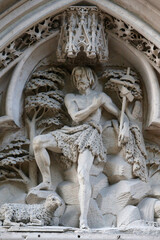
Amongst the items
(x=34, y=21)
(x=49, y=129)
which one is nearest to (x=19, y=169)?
(x=49, y=129)

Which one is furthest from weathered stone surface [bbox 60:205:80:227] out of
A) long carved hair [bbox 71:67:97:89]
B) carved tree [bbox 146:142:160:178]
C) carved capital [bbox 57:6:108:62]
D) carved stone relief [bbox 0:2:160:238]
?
carved capital [bbox 57:6:108:62]

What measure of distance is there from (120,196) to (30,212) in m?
0.91

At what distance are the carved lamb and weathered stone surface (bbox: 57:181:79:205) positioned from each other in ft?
0.81

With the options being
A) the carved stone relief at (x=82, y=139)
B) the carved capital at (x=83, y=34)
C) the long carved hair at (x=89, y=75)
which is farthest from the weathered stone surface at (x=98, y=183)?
the carved capital at (x=83, y=34)

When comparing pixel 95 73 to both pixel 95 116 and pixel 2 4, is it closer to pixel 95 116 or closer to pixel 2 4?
pixel 95 116

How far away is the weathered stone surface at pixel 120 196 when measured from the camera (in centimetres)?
648

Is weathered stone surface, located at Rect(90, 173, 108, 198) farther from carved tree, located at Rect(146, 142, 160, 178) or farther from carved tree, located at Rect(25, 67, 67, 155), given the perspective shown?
carved tree, located at Rect(25, 67, 67, 155)

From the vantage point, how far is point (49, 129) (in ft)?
22.5

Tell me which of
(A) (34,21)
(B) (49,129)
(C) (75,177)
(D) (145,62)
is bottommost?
(C) (75,177)

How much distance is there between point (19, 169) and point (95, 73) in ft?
4.37

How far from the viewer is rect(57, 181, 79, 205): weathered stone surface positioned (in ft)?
21.2

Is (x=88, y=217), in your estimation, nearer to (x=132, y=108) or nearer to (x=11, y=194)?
(x=11, y=194)

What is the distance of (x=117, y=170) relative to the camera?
6.61m

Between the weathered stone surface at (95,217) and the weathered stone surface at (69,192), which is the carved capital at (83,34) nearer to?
the weathered stone surface at (69,192)
